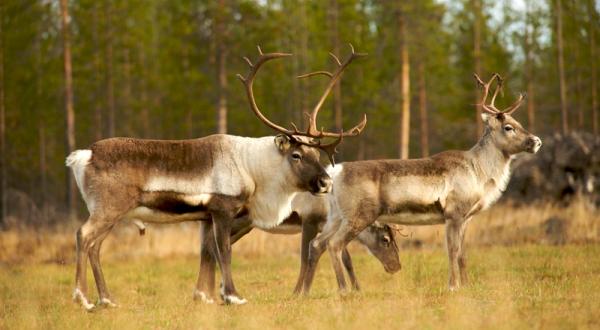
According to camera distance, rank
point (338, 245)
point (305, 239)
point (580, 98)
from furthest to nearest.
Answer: point (580, 98), point (305, 239), point (338, 245)

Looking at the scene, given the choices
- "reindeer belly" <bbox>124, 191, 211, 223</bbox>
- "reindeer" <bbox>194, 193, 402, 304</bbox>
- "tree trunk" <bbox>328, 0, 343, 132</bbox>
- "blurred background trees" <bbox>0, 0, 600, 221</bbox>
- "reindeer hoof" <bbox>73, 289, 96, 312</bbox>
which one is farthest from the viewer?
"tree trunk" <bbox>328, 0, 343, 132</bbox>

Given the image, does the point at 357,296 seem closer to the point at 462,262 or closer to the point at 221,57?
the point at 462,262

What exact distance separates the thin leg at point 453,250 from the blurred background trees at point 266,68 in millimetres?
14922

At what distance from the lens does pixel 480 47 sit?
1395 inches

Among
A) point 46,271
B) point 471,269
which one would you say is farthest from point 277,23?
point 471,269

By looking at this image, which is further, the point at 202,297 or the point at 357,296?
the point at 202,297

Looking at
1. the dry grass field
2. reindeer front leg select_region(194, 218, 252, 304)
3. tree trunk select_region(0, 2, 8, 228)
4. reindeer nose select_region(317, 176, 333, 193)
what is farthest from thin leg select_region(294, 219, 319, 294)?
tree trunk select_region(0, 2, 8, 228)

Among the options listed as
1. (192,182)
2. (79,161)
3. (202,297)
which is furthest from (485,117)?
(79,161)

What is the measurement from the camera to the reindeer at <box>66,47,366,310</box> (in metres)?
9.67

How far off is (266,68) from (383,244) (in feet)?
84.9

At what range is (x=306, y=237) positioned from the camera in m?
11.8

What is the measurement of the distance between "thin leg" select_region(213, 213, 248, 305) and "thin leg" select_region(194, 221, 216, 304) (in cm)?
54

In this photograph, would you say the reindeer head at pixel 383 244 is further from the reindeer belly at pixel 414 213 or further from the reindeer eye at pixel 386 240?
the reindeer belly at pixel 414 213

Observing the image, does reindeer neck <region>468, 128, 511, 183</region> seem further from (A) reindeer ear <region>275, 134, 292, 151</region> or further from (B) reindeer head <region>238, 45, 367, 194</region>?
(A) reindeer ear <region>275, 134, 292, 151</region>
